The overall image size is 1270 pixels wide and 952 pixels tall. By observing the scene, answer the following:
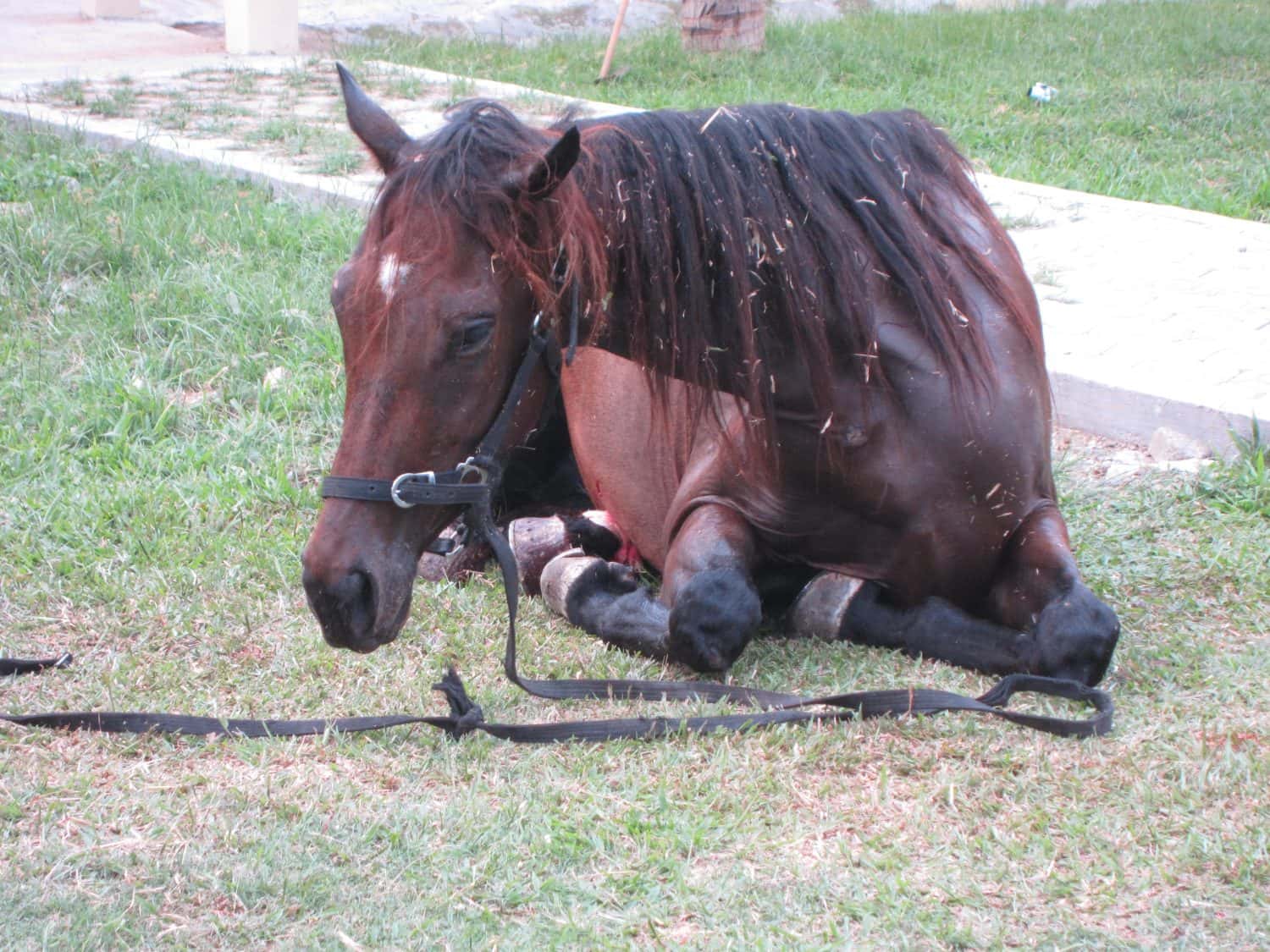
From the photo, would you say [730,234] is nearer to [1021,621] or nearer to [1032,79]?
[1021,621]

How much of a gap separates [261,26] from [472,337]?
9478mm

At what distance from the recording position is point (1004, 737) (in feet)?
8.77

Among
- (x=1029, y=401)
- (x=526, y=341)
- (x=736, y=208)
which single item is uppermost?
(x=736, y=208)

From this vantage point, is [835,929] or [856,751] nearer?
[835,929]

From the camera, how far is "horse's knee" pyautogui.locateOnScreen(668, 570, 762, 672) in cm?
295

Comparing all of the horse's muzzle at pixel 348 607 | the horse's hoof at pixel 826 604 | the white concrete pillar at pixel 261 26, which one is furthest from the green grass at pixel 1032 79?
the horse's muzzle at pixel 348 607

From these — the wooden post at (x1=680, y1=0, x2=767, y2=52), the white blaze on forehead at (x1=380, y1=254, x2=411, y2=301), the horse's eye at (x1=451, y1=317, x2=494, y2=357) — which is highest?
the wooden post at (x1=680, y1=0, x2=767, y2=52)

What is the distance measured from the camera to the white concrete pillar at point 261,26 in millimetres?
10750

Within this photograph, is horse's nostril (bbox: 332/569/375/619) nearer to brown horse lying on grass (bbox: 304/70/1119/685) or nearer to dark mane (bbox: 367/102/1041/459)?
brown horse lying on grass (bbox: 304/70/1119/685)

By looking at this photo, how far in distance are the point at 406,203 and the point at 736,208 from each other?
2.13 ft

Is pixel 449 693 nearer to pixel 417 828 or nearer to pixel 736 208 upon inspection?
pixel 417 828

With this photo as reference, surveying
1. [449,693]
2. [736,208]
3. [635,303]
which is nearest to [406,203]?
[635,303]

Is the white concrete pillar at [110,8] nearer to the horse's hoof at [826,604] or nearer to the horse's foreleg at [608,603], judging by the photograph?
the horse's foreleg at [608,603]

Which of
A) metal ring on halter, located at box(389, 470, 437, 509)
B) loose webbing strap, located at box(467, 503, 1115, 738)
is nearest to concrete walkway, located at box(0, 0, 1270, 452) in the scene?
loose webbing strap, located at box(467, 503, 1115, 738)
